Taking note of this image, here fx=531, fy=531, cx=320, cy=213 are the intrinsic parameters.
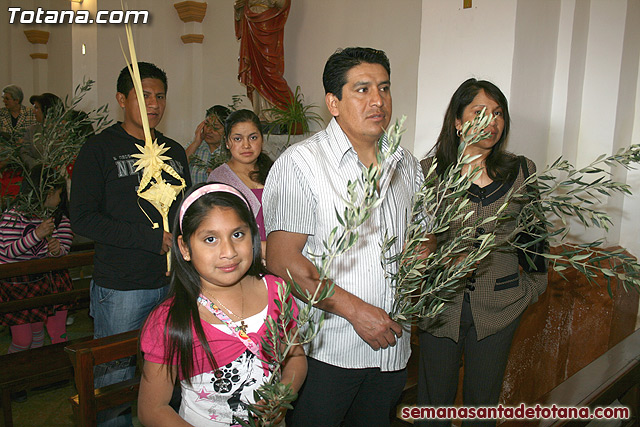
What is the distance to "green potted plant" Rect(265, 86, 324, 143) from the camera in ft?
15.6

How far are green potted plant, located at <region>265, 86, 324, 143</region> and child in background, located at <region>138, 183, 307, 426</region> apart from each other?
3.35 metres

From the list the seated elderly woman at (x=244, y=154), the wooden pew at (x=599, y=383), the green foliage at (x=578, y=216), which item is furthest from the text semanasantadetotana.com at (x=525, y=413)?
the seated elderly woman at (x=244, y=154)

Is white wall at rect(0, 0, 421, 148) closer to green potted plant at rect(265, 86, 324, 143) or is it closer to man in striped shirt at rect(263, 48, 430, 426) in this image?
green potted plant at rect(265, 86, 324, 143)

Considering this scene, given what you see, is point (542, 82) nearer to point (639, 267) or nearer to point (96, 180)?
point (639, 267)

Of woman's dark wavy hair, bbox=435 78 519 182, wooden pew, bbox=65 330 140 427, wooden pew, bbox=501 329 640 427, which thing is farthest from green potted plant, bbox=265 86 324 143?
wooden pew, bbox=501 329 640 427

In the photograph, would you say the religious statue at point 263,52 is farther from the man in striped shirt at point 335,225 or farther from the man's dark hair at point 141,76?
the man in striped shirt at point 335,225

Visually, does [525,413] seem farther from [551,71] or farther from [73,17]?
[73,17]

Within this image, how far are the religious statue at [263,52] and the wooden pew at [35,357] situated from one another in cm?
244

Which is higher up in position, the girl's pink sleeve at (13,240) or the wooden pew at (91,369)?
the girl's pink sleeve at (13,240)

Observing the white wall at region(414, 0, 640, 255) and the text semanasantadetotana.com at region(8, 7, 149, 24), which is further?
the text semanasantadetotana.com at region(8, 7, 149, 24)

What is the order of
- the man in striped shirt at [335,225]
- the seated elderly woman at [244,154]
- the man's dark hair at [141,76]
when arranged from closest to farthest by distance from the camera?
1. the man in striped shirt at [335,225]
2. the man's dark hair at [141,76]
3. the seated elderly woman at [244,154]

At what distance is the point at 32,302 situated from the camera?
9.95ft

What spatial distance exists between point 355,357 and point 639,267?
0.78 m

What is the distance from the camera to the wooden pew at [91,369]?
1.82 metres
